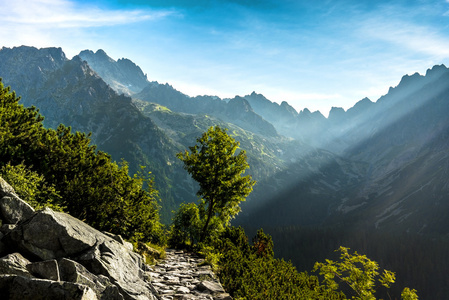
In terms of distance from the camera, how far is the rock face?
7137 millimetres

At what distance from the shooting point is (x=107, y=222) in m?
20.6

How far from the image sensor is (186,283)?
1353cm

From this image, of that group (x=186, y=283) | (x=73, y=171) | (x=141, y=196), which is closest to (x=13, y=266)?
(x=186, y=283)

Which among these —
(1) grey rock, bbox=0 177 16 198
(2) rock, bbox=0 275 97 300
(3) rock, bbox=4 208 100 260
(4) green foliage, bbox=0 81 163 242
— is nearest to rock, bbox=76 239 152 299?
(3) rock, bbox=4 208 100 260

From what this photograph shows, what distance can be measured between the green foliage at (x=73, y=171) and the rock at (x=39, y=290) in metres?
11.4

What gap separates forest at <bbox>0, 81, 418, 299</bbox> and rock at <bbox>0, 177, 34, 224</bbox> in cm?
255

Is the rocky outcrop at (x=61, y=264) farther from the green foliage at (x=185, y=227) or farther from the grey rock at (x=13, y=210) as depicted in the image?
the green foliage at (x=185, y=227)

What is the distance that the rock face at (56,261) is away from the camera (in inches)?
281

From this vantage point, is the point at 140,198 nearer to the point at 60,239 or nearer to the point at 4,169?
the point at 4,169

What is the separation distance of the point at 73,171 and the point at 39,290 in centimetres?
1442

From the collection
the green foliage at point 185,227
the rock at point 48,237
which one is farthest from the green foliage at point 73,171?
the green foliage at point 185,227

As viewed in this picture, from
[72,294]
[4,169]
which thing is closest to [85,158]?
[4,169]

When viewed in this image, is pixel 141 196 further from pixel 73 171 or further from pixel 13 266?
pixel 13 266

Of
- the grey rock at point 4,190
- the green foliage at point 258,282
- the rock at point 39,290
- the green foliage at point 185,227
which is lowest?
the green foliage at point 185,227
